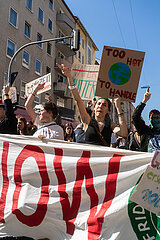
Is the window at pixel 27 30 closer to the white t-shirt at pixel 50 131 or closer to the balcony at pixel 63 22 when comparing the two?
the balcony at pixel 63 22

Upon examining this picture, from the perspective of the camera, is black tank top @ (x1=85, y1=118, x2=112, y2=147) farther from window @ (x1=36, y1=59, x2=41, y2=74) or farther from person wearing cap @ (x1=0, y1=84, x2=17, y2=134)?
window @ (x1=36, y1=59, x2=41, y2=74)

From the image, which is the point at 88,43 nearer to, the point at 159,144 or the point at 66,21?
the point at 66,21

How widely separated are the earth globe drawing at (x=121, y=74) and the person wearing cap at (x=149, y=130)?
40 cm

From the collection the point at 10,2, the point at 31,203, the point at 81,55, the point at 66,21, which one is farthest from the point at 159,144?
the point at 81,55

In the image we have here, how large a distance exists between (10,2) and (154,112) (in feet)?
61.1

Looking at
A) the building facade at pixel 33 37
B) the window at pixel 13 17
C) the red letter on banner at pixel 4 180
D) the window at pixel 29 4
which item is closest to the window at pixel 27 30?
the building facade at pixel 33 37

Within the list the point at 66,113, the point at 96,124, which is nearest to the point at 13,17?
the point at 66,113

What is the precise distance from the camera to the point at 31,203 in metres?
3.26

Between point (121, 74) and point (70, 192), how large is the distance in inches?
72.0

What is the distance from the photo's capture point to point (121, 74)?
12.6 ft

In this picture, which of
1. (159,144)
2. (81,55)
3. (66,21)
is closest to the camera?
(159,144)

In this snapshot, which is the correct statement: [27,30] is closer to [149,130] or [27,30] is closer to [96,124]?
[149,130]

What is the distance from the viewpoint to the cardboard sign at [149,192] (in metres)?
2.59

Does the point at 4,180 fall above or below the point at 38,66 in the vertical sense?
below
